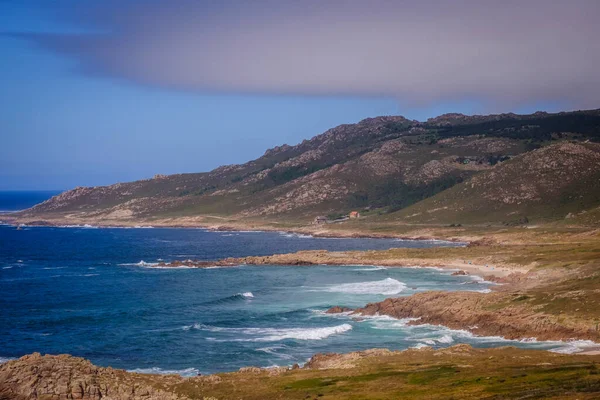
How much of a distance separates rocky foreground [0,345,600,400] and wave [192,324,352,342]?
57.4ft

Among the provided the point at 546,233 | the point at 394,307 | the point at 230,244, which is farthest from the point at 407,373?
the point at 230,244

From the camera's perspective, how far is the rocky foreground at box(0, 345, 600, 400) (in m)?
45.3

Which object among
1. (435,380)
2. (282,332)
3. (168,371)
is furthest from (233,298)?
(435,380)

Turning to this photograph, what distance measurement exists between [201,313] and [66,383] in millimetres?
42635

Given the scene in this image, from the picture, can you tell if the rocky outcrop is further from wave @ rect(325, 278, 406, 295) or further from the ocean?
wave @ rect(325, 278, 406, 295)

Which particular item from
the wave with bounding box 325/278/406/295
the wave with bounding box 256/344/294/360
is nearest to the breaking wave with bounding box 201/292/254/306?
the wave with bounding box 325/278/406/295

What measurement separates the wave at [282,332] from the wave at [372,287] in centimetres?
2439

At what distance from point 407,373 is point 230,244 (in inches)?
5838

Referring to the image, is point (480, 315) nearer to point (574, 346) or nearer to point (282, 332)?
point (574, 346)

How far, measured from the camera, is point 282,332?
252 ft

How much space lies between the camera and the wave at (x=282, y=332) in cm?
7387

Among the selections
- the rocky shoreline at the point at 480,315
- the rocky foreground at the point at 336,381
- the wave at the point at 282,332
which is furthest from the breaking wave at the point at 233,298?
the rocky foreground at the point at 336,381

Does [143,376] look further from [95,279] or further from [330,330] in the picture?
[95,279]

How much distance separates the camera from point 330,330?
76.2 meters
